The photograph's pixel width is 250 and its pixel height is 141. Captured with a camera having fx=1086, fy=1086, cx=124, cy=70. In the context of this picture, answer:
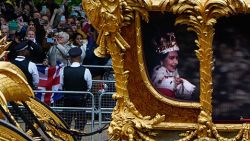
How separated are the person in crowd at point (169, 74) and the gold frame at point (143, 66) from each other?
71mm

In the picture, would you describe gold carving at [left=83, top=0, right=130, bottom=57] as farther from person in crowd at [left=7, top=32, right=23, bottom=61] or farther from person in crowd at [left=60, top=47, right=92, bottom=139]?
person in crowd at [left=7, top=32, right=23, bottom=61]

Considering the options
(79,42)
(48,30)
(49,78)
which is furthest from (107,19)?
(48,30)

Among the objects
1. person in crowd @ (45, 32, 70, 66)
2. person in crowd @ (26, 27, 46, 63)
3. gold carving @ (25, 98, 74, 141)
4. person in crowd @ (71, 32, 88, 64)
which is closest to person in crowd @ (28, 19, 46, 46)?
person in crowd @ (71, 32, 88, 64)

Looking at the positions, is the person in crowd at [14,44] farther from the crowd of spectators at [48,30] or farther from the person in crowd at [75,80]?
the person in crowd at [75,80]

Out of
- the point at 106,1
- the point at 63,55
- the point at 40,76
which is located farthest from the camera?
the point at 63,55

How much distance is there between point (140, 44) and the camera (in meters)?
7.12

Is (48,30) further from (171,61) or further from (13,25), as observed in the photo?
(171,61)

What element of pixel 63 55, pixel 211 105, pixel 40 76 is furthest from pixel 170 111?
pixel 63 55

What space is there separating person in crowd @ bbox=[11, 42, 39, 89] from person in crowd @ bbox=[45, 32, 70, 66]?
1.41 metres

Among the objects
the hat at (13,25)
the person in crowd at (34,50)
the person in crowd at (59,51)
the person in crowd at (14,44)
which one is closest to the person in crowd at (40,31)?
the hat at (13,25)

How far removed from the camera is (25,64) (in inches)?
501

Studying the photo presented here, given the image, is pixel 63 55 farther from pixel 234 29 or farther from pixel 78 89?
pixel 234 29

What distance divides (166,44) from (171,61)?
0.38ft

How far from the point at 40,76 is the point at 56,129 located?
5182mm
